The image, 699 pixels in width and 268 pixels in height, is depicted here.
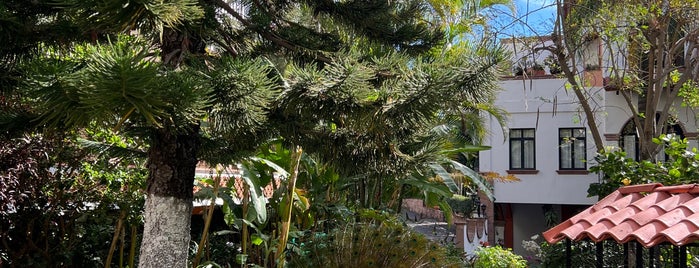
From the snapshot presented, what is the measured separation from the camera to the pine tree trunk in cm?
464

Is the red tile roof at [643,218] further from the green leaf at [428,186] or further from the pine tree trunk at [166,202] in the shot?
the green leaf at [428,186]

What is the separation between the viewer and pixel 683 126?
17688 millimetres

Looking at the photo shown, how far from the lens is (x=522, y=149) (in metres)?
21.2

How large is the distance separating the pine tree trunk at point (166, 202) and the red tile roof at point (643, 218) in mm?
3149

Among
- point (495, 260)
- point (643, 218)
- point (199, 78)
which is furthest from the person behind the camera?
point (495, 260)

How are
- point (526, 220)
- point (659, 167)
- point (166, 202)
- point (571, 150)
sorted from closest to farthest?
1. point (166, 202)
2. point (659, 167)
3. point (571, 150)
4. point (526, 220)

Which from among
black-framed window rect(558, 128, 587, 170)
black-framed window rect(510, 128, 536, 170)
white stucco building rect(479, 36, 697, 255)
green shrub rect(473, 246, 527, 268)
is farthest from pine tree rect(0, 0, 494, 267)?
black-framed window rect(510, 128, 536, 170)

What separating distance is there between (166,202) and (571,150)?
1764 centimetres

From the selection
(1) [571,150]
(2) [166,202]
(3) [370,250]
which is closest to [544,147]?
(1) [571,150]

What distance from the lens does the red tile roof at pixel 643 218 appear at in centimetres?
488

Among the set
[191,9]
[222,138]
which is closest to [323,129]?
[222,138]

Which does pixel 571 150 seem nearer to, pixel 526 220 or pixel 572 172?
pixel 572 172

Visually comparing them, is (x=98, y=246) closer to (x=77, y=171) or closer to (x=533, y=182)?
(x=77, y=171)

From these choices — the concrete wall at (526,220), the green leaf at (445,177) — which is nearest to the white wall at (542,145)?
the concrete wall at (526,220)
